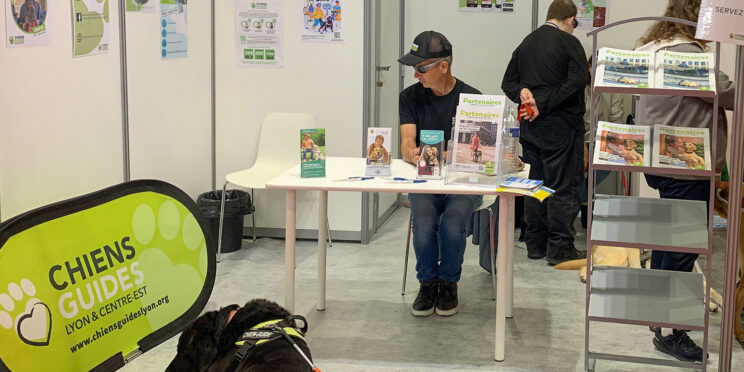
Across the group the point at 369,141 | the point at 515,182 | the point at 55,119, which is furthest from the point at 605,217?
the point at 55,119

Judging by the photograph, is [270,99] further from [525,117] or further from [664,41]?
[664,41]

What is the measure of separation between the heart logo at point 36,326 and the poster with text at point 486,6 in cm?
461

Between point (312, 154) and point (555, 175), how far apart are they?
199 cm

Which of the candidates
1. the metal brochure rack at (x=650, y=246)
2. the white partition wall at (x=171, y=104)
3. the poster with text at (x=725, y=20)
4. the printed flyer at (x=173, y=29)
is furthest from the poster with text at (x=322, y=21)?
the poster with text at (x=725, y=20)

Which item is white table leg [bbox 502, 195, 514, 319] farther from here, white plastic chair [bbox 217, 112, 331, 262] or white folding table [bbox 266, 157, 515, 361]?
white plastic chair [bbox 217, 112, 331, 262]

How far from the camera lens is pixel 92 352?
2.93 metres

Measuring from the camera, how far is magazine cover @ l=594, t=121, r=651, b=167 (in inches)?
133

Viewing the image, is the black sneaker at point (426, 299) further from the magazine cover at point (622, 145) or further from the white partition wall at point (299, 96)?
the white partition wall at point (299, 96)

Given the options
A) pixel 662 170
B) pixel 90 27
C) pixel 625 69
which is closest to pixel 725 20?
pixel 625 69

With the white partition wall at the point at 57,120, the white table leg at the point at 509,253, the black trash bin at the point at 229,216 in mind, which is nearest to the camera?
the white partition wall at the point at 57,120

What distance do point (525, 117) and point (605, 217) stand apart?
1740 millimetres

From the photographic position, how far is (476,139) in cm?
371

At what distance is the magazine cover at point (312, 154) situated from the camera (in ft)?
12.8

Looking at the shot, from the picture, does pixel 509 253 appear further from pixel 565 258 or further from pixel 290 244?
pixel 565 258
